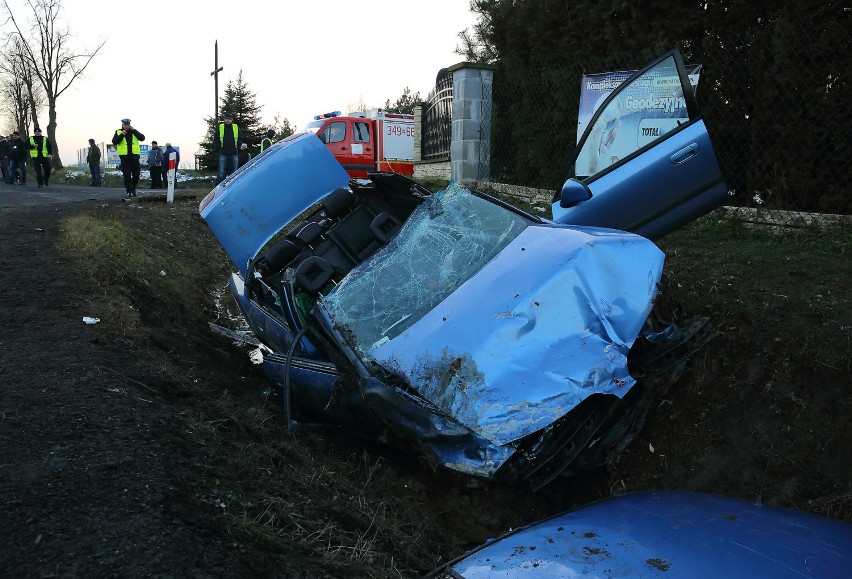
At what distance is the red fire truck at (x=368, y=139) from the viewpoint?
60.0 feet

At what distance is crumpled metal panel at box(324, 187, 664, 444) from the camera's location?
3.15 meters

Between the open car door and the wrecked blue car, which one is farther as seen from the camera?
the open car door

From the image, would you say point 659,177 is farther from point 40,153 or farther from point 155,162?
point 40,153

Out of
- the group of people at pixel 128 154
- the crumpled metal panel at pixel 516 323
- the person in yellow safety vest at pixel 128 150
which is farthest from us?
the group of people at pixel 128 154

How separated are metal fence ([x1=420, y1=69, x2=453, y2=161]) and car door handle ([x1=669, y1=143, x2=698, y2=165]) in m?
8.56

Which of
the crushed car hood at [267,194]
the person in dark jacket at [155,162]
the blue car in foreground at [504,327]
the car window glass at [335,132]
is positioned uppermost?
the car window glass at [335,132]

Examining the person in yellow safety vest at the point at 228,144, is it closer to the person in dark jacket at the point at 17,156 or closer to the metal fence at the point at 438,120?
the metal fence at the point at 438,120

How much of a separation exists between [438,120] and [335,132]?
4.54m

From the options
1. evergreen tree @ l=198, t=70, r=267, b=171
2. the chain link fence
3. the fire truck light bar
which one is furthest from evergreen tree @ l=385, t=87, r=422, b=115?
the chain link fence

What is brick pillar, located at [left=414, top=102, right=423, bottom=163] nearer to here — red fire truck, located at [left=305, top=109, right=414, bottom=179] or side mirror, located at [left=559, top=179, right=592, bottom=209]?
red fire truck, located at [left=305, top=109, right=414, bottom=179]

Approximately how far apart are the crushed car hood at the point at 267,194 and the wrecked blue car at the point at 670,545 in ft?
12.9

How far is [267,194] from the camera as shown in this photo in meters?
5.93

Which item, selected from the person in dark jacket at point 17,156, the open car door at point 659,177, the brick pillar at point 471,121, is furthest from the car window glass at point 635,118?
the person in dark jacket at point 17,156

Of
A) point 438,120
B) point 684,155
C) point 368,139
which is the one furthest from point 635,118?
point 368,139
